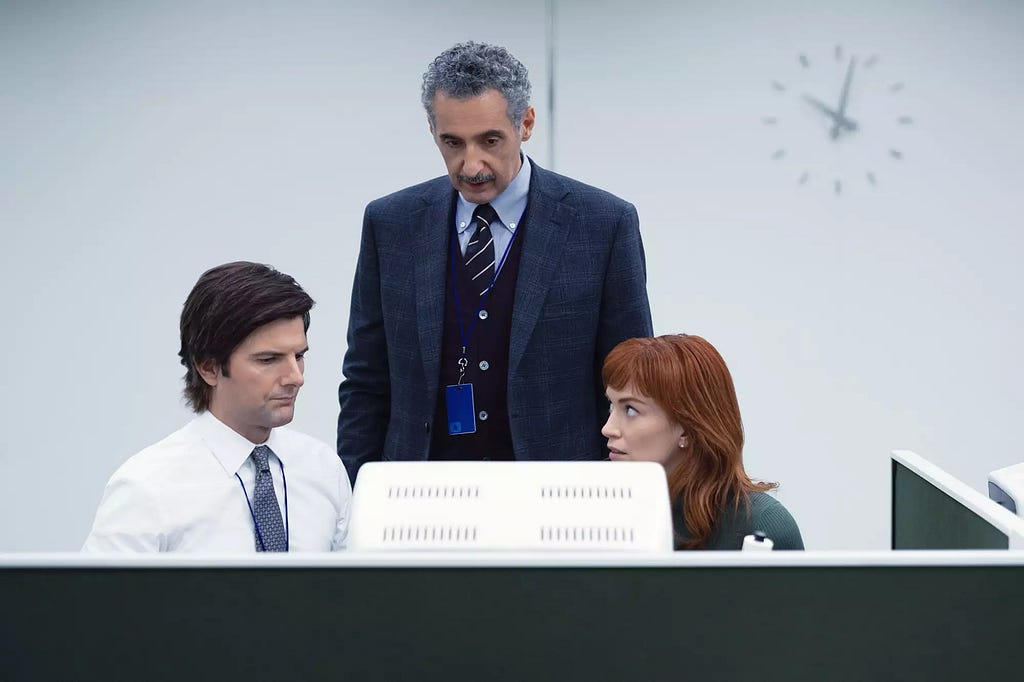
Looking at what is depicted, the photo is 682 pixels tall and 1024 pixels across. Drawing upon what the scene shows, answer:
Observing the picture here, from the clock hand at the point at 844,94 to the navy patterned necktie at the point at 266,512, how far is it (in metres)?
2.58

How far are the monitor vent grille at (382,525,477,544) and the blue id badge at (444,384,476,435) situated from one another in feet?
2.89

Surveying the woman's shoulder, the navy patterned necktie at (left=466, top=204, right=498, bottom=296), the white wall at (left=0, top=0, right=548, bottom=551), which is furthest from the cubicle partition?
the white wall at (left=0, top=0, right=548, bottom=551)

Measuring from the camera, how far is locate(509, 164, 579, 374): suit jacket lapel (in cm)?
211

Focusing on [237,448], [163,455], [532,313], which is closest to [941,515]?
[532,313]

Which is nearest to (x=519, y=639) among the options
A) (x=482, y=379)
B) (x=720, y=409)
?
(x=720, y=409)

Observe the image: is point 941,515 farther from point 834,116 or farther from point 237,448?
point 834,116

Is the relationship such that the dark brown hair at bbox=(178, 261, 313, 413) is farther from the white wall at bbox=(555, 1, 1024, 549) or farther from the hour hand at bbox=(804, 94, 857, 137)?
the hour hand at bbox=(804, 94, 857, 137)

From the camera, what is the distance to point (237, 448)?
6.03 feet

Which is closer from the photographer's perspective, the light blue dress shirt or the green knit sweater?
the green knit sweater

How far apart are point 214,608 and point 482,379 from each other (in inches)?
41.3

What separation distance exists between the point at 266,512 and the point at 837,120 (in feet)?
8.75

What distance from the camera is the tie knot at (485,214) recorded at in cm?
219

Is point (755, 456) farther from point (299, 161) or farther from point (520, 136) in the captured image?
point (520, 136)

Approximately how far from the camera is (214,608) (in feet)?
3.76
